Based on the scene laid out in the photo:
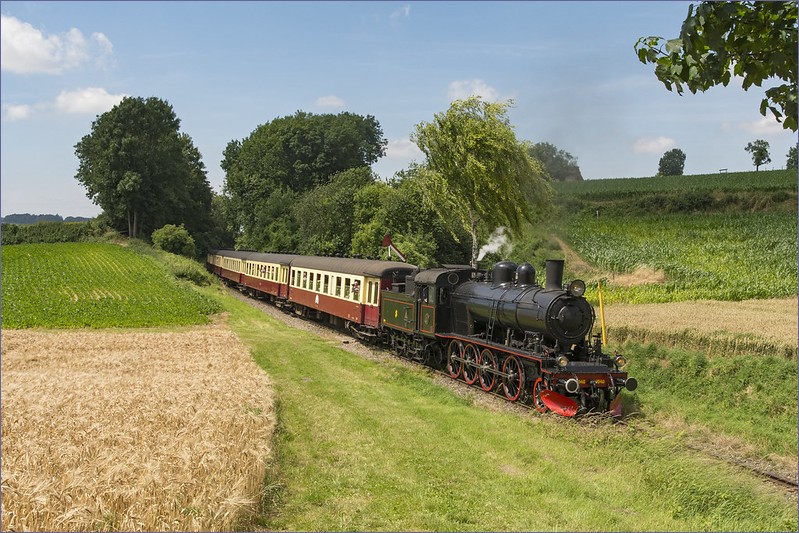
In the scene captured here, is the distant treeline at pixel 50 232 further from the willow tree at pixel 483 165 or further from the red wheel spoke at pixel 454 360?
the red wheel spoke at pixel 454 360

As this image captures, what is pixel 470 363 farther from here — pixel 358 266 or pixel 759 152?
pixel 759 152

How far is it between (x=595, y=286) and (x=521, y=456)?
80.0 feet

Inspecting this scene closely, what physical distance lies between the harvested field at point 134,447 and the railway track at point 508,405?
5.23 metres

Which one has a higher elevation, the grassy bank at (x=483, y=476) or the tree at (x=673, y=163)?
the tree at (x=673, y=163)

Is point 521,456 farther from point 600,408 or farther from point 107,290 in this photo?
point 107,290

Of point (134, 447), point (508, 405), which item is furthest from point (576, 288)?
point (134, 447)

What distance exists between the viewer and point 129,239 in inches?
2509

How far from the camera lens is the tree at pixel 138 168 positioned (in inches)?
2404

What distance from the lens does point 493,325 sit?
53.8 feet

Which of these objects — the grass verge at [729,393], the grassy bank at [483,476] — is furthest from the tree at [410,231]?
the grassy bank at [483,476]

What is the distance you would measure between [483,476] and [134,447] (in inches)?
191

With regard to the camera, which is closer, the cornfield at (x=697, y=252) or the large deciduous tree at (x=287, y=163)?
the cornfield at (x=697, y=252)

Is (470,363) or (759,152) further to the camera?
(759,152)

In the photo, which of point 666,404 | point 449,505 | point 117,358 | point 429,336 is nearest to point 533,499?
point 449,505
